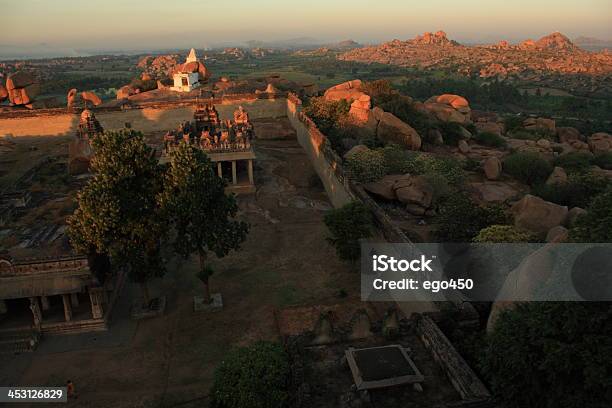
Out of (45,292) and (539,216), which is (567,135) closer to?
(539,216)

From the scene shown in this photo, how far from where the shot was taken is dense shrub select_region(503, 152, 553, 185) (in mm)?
34312

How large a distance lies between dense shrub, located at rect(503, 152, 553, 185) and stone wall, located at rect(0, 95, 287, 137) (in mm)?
32733

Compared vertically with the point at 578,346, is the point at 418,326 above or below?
below

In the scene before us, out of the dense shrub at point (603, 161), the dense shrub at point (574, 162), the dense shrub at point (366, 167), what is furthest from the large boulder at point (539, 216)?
the dense shrub at point (603, 161)

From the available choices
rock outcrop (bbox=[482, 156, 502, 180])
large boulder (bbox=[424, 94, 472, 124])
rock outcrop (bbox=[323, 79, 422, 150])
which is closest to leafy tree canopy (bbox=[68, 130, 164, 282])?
rock outcrop (bbox=[323, 79, 422, 150])

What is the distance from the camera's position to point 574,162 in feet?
122

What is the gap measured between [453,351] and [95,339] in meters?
13.8

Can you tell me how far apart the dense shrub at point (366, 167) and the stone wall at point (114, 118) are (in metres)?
29.3

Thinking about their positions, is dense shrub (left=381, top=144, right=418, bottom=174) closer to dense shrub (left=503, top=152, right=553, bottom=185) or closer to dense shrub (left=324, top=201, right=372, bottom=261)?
dense shrub (left=503, top=152, right=553, bottom=185)

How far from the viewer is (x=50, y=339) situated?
1823 centimetres

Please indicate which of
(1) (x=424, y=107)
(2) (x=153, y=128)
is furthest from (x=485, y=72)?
(2) (x=153, y=128)

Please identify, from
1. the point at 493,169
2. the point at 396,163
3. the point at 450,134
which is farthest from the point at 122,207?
the point at 450,134

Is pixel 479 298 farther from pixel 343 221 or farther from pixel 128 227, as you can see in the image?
pixel 128 227

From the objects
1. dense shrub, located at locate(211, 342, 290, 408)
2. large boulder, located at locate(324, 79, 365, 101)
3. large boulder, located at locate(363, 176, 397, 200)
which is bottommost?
dense shrub, located at locate(211, 342, 290, 408)
